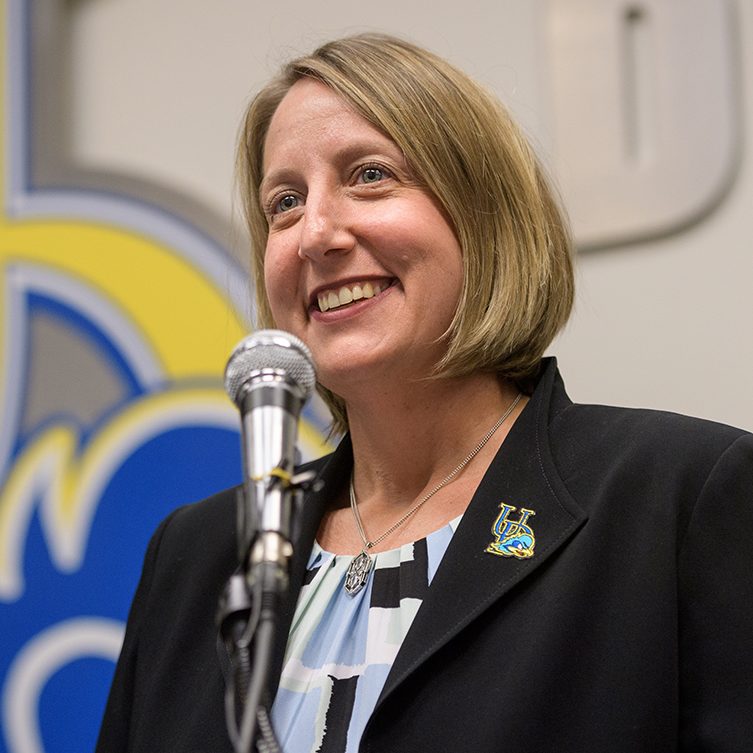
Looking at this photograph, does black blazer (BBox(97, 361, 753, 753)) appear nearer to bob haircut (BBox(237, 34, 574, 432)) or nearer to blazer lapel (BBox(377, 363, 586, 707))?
blazer lapel (BBox(377, 363, 586, 707))

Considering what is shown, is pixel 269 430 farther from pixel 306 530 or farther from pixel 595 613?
pixel 306 530

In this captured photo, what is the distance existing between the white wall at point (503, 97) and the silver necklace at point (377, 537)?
0.64 m

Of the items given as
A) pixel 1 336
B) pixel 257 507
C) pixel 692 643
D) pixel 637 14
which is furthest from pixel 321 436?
pixel 257 507

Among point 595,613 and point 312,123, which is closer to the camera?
point 595,613

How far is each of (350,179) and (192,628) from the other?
694 millimetres

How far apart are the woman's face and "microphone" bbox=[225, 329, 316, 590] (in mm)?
425

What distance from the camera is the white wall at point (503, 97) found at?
2.24 metres

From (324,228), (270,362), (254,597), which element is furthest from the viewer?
(324,228)

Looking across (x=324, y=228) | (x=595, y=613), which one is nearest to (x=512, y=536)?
(x=595, y=613)

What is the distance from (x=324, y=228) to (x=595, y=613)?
0.63m

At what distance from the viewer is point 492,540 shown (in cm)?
144

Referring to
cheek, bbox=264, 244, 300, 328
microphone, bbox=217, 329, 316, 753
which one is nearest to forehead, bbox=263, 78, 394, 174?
cheek, bbox=264, 244, 300, 328

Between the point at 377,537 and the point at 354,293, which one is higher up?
the point at 354,293

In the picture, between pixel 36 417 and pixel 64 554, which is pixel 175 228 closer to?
pixel 36 417
